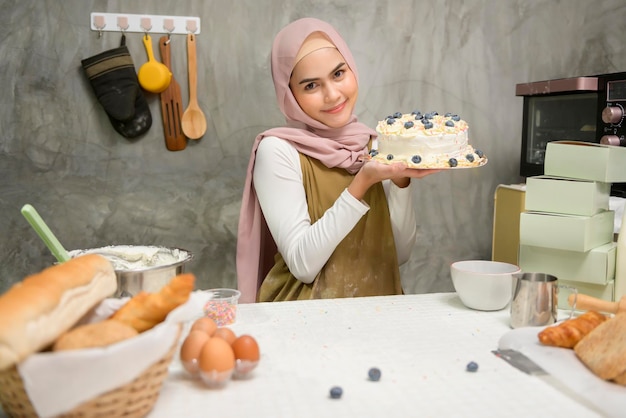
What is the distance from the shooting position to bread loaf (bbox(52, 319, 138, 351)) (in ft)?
2.38

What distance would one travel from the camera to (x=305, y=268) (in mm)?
1596

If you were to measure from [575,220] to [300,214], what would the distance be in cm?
69

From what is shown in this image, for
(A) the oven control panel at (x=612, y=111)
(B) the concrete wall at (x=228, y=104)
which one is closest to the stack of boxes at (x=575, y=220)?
(A) the oven control panel at (x=612, y=111)

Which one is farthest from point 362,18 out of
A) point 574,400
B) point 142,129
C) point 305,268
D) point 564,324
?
point 574,400

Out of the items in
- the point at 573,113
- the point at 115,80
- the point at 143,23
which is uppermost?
the point at 143,23

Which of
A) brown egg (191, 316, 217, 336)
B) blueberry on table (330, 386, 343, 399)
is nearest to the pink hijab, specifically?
brown egg (191, 316, 217, 336)

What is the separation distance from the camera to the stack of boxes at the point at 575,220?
123cm

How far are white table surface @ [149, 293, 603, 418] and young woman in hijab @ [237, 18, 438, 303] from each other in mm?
460

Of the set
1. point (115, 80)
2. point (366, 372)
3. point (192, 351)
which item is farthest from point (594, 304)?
point (115, 80)

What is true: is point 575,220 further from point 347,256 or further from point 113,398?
point 113,398

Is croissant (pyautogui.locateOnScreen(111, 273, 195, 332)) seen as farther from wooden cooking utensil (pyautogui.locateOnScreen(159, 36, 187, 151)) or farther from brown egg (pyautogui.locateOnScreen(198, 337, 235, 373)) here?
wooden cooking utensil (pyautogui.locateOnScreen(159, 36, 187, 151))

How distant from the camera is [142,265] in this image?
4.23 ft

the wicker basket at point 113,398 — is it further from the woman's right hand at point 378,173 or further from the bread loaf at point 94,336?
the woman's right hand at point 378,173

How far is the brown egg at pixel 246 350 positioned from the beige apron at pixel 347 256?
791 millimetres
